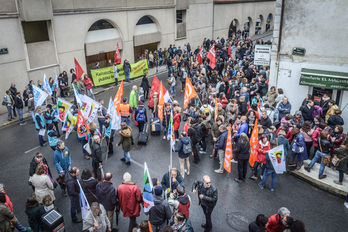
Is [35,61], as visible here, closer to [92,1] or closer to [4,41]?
[4,41]

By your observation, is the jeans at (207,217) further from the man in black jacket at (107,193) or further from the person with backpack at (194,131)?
the person with backpack at (194,131)

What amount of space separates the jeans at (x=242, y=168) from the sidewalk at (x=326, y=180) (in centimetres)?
178

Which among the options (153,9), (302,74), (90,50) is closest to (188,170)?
(302,74)

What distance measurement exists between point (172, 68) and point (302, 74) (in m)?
9.29

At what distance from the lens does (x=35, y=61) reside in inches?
648

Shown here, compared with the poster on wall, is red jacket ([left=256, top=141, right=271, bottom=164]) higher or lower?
lower

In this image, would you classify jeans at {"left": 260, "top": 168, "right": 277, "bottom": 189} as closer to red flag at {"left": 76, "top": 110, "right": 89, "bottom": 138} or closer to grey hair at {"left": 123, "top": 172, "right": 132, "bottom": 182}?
grey hair at {"left": 123, "top": 172, "right": 132, "bottom": 182}

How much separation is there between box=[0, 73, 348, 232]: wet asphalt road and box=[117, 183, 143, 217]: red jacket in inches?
37.8

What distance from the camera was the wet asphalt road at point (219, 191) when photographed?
733cm

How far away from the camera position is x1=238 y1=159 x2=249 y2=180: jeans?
8.62 m

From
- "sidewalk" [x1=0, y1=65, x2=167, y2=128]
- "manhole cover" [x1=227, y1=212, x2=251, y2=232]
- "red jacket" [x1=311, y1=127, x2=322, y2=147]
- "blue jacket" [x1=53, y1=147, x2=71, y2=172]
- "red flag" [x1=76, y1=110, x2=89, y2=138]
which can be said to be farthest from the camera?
"sidewalk" [x1=0, y1=65, x2=167, y2=128]

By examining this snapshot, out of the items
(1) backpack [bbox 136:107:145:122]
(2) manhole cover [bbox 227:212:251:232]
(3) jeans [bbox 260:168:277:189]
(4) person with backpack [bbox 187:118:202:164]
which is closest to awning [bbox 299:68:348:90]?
(3) jeans [bbox 260:168:277:189]

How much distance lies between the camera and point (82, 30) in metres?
18.8

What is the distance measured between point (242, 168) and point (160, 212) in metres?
3.78
